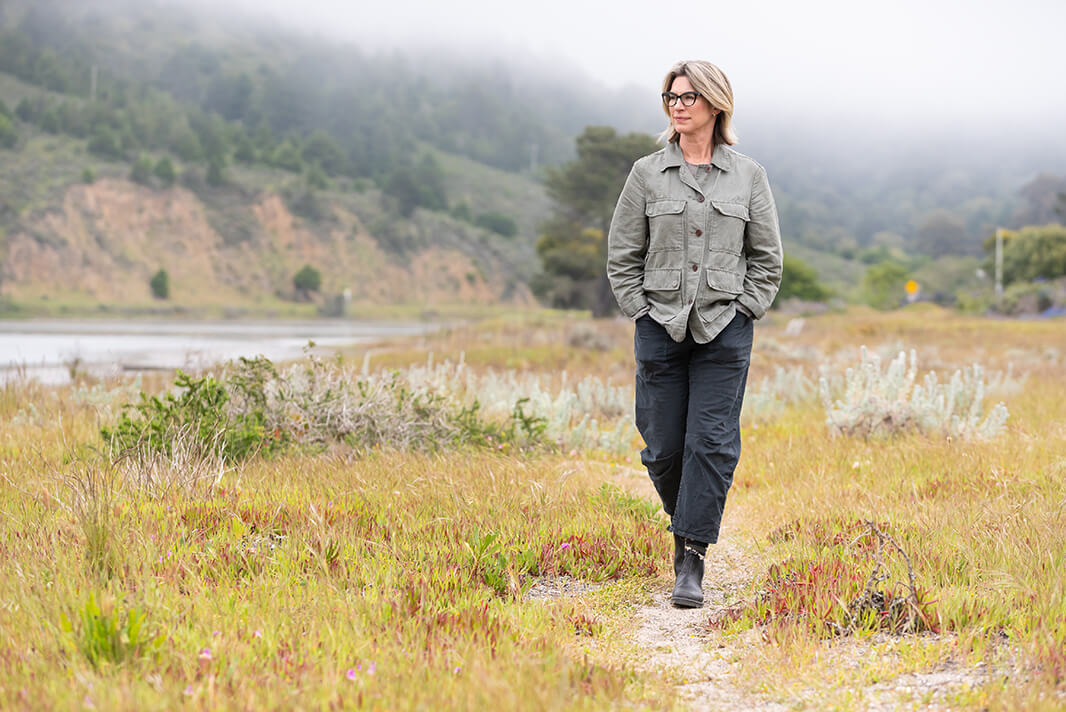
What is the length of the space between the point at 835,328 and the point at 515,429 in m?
26.7

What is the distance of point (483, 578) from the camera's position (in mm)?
3473

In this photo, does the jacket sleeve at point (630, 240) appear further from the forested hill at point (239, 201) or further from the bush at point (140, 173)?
the bush at point (140, 173)

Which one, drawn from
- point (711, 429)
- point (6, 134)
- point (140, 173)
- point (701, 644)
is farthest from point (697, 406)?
point (6, 134)

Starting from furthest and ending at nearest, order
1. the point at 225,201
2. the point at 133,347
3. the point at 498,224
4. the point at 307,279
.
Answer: the point at 498,224, the point at 225,201, the point at 307,279, the point at 133,347

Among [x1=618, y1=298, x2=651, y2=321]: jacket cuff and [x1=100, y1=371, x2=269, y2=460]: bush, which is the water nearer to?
[x1=100, y1=371, x2=269, y2=460]: bush

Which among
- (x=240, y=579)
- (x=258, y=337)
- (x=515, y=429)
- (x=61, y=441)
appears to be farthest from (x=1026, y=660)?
(x=258, y=337)

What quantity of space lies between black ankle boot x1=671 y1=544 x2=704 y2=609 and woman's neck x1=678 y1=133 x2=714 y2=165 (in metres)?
1.64

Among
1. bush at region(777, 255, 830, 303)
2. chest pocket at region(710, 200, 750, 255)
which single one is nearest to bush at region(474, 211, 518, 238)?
bush at region(777, 255, 830, 303)

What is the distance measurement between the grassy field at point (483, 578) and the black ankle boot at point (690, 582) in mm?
91

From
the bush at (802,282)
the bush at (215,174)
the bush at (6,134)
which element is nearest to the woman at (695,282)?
the bush at (802,282)

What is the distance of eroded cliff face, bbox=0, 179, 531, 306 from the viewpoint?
199 feet

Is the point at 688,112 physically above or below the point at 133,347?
above

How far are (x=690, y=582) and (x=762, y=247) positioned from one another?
1.42 metres

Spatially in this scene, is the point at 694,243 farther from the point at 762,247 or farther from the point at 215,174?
the point at 215,174
